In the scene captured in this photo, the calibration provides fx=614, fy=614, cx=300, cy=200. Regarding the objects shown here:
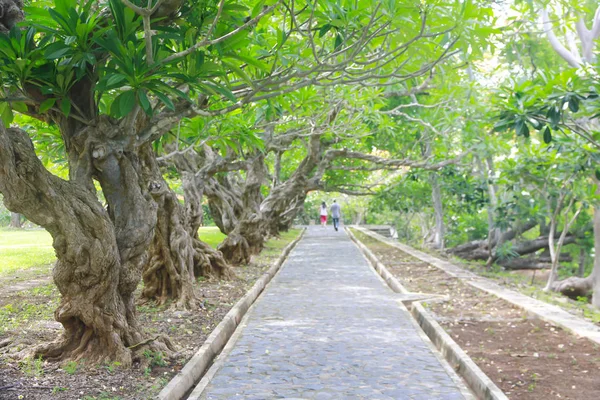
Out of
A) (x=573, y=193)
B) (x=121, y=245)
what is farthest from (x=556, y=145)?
A: (x=121, y=245)

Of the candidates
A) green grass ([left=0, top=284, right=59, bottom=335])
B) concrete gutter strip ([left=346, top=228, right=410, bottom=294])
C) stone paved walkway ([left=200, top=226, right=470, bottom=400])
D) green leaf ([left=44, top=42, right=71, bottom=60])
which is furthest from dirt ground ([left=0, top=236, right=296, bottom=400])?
concrete gutter strip ([left=346, top=228, right=410, bottom=294])

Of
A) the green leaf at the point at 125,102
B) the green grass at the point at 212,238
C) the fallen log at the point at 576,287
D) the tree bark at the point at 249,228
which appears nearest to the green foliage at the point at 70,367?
the green leaf at the point at 125,102

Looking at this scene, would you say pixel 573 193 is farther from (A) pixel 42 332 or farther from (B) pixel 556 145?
(A) pixel 42 332

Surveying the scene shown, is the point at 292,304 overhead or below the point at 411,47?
below

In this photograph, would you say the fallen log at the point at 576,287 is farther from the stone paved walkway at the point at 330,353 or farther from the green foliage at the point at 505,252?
the stone paved walkway at the point at 330,353

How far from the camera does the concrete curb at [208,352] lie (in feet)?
16.5

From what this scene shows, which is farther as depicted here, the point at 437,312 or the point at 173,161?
the point at 173,161

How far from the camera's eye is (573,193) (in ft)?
38.1

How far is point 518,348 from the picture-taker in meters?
6.71

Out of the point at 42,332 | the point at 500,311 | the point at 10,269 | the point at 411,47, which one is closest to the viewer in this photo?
the point at 411,47

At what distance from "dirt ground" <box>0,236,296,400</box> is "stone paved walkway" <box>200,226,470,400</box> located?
0.48 meters

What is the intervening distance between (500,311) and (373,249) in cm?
1149

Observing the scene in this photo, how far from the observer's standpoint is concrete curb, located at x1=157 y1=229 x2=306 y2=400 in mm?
5023

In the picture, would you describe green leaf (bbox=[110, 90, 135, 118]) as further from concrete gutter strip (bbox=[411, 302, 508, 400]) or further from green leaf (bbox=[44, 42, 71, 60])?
concrete gutter strip (bbox=[411, 302, 508, 400])
